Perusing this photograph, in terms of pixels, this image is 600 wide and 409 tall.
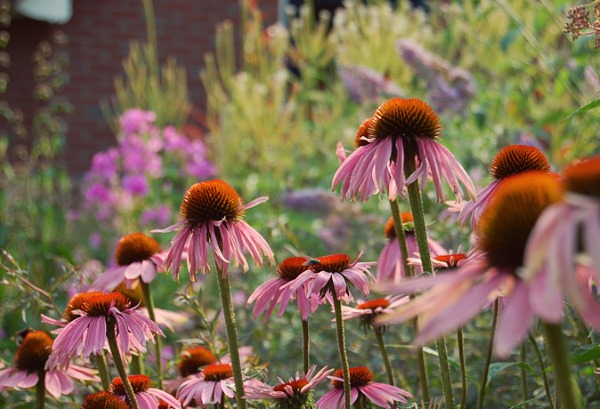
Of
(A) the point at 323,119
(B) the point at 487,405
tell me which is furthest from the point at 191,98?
(B) the point at 487,405

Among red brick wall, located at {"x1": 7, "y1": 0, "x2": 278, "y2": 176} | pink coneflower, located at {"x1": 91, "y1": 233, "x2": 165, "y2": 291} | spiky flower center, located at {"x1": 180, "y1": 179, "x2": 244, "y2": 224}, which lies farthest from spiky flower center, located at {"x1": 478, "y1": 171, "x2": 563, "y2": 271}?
red brick wall, located at {"x1": 7, "y1": 0, "x2": 278, "y2": 176}

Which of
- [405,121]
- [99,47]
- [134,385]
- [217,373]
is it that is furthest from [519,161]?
[99,47]

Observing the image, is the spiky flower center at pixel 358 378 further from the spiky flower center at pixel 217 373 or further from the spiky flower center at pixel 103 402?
the spiky flower center at pixel 103 402

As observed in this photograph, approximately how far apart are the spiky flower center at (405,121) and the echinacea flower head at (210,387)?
1.39 feet

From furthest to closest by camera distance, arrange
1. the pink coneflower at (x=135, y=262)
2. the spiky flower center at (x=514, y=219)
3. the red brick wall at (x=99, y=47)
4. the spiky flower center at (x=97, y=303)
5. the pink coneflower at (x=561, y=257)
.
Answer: the red brick wall at (x=99, y=47) → the pink coneflower at (x=135, y=262) → the spiky flower center at (x=97, y=303) → the spiky flower center at (x=514, y=219) → the pink coneflower at (x=561, y=257)

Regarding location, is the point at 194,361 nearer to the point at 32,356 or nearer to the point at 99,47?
the point at 32,356

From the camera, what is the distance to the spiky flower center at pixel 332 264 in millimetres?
1080

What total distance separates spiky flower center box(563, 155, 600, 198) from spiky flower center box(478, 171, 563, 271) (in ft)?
0.10

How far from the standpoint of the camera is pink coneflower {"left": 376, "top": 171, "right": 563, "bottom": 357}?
56cm

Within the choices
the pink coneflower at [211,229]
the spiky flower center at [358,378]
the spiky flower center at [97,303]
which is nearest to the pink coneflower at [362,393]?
the spiky flower center at [358,378]

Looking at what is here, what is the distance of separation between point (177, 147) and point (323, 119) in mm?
1002

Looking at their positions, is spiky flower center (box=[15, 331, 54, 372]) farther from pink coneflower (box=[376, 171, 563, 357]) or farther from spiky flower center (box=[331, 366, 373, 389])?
pink coneflower (box=[376, 171, 563, 357])

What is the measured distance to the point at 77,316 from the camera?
46.7 inches

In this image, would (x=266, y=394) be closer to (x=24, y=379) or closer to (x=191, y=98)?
(x=24, y=379)
